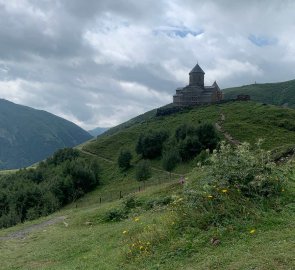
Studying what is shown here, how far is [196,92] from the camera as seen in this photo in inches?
5974

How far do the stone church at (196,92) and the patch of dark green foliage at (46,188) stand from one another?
55.5 meters

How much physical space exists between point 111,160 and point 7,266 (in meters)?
89.7

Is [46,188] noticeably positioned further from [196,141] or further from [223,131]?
[223,131]

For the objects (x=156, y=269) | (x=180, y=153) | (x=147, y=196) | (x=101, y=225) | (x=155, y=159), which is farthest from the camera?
(x=155, y=159)

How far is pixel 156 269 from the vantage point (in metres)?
10.6

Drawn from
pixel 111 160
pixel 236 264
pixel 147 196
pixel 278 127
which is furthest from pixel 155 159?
pixel 236 264

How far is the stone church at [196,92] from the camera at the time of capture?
150375mm

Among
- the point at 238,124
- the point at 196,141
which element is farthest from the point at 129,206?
the point at 238,124

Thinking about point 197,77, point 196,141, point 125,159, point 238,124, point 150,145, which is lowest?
point 125,159

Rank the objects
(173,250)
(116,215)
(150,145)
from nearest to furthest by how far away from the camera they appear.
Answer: (173,250) < (116,215) < (150,145)

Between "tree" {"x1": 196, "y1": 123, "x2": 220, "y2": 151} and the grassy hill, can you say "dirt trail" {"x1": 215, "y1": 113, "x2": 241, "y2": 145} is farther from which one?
the grassy hill

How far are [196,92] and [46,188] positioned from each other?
88.3 meters

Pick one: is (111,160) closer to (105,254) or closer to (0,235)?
(0,235)

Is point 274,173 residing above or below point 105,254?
above
